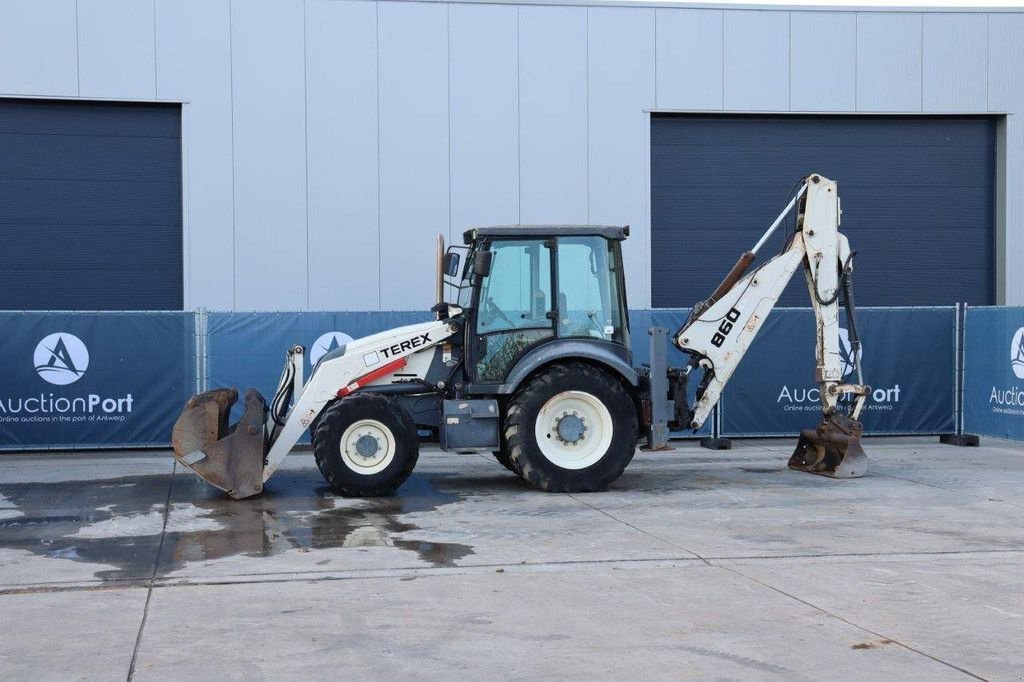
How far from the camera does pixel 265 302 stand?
1961cm

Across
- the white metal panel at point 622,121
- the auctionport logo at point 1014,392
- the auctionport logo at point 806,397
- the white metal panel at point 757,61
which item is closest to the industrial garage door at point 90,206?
the white metal panel at point 622,121

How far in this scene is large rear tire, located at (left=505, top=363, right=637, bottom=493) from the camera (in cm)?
1222

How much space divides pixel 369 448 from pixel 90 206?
33.9ft

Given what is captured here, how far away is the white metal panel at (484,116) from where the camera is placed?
2017 cm

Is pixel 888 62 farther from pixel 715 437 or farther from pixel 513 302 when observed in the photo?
pixel 513 302

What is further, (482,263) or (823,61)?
(823,61)

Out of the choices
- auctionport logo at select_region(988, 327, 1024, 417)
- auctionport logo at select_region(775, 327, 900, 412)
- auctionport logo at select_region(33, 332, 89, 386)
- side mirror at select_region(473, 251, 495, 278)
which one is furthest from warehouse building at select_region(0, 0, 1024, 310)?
side mirror at select_region(473, 251, 495, 278)

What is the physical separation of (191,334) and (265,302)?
302cm

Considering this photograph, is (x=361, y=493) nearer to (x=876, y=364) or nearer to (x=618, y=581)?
(x=618, y=581)

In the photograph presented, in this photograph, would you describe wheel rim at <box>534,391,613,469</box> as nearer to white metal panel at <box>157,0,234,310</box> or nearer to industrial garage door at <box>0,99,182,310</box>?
white metal panel at <box>157,0,234,310</box>

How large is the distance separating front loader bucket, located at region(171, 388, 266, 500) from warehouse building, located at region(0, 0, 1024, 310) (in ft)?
25.3

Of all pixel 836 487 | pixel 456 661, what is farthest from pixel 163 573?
pixel 836 487

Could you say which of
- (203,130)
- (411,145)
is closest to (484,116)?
(411,145)

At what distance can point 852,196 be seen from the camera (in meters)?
21.8
